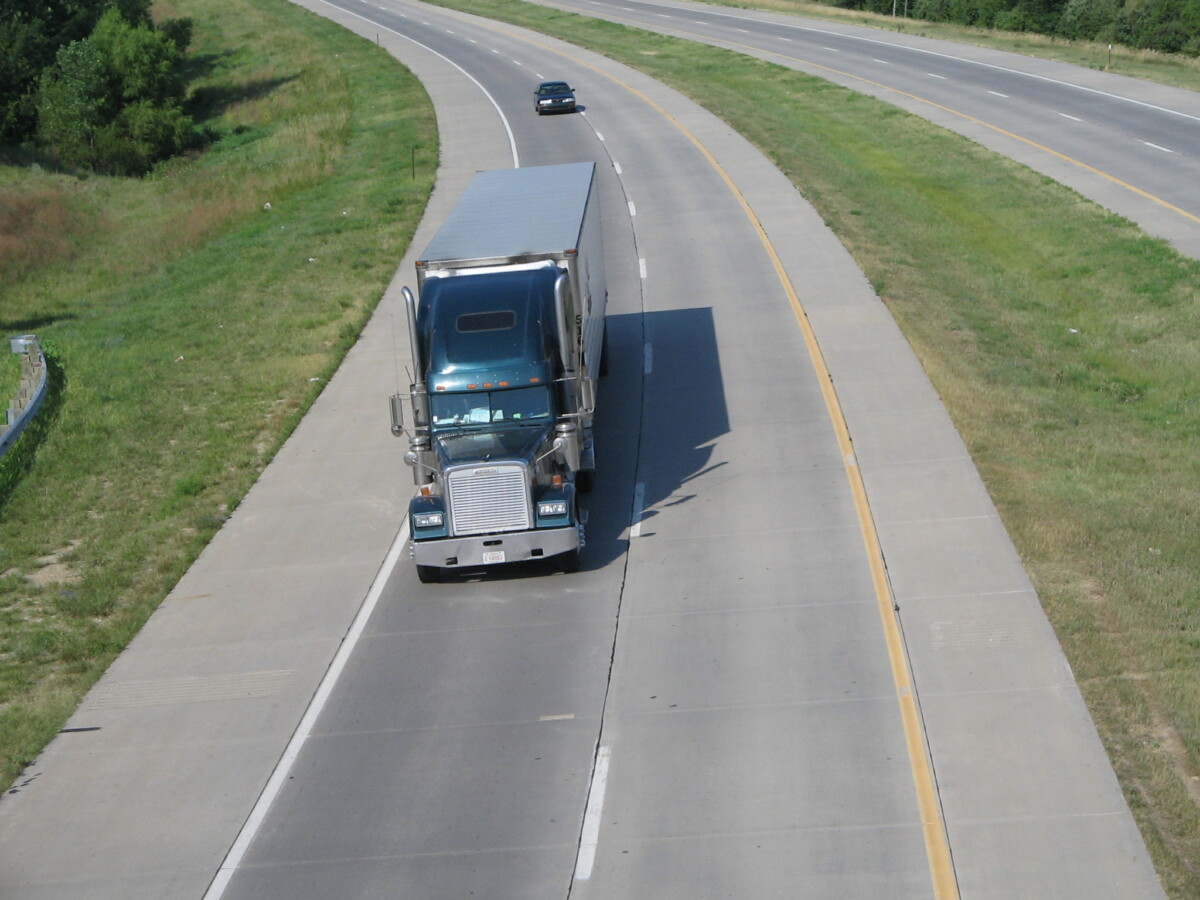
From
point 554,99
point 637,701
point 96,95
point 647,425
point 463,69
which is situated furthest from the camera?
point 463,69

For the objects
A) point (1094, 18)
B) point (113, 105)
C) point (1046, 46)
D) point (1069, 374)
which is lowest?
point (113, 105)

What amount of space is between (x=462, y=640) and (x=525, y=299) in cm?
478

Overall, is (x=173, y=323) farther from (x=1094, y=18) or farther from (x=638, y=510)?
(x=1094, y=18)

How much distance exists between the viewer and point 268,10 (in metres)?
92.9

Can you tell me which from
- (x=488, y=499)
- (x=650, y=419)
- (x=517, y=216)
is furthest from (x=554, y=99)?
(x=488, y=499)

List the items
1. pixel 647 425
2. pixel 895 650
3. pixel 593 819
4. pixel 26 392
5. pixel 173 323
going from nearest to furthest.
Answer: pixel 593 819
pixel 895 650
pixel 647 425
pixel 26 392
pixel 173 323

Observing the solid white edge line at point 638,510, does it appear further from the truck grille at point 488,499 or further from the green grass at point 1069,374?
the green grass at point 1069,374

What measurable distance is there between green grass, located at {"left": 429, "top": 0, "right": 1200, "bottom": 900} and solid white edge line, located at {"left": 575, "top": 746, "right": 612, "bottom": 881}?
4.50 metres

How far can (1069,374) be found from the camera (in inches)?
990

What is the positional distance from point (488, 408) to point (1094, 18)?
78860 millimetres

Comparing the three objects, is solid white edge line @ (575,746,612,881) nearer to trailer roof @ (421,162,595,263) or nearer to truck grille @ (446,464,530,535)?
truck grille @ (446,464,530,535)

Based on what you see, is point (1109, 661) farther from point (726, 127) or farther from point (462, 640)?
point (726, 127)

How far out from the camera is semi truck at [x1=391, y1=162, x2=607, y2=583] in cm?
1612

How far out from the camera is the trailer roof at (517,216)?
742 inches
